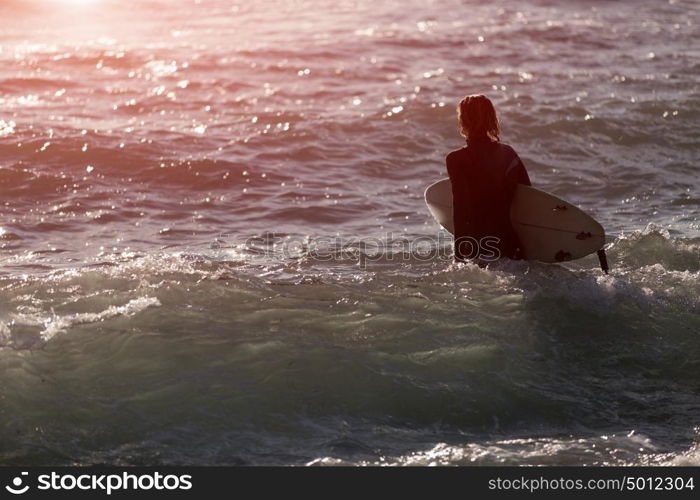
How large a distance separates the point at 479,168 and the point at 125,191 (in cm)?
508

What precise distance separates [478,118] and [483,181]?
45cm

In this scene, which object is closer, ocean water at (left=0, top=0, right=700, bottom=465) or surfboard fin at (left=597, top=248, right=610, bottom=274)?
ocean water at (left=0, top=0, right=700, bottom=465)

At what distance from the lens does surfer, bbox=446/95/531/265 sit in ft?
25.2

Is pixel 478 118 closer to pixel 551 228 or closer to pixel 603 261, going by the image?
pixel 551 228

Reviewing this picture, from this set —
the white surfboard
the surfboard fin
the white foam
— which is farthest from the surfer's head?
the white foam

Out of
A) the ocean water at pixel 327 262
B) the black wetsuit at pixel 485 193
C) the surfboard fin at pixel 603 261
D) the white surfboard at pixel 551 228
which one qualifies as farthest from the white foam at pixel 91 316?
the surfboard fin at pixel 603 261

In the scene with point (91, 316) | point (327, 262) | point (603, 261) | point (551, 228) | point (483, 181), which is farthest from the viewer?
point (327, 262)

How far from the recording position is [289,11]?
2281 centimetres

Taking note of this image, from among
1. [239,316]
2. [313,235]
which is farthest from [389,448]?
[313,235]

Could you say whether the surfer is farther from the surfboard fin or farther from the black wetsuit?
the surfboard fin

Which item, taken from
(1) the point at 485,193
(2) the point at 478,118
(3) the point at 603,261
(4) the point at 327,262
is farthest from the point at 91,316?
(3) the point at 603,261

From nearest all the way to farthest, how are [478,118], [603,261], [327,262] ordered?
[478,118] < [603,261] < [327,262]

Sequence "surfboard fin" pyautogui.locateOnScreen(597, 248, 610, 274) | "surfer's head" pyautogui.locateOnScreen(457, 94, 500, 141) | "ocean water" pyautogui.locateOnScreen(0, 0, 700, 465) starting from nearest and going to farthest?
→ "ocean water" pyautogui.locateOnScreen(0, 0, 700, 465) < "surfer's head" pyautogui.locateOnScreen(457, 94, 500, 141) < "surfboard fin" pyautogui.locateOnScreen(597, 248, 610, 274)

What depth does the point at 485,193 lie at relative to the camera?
7828mm
